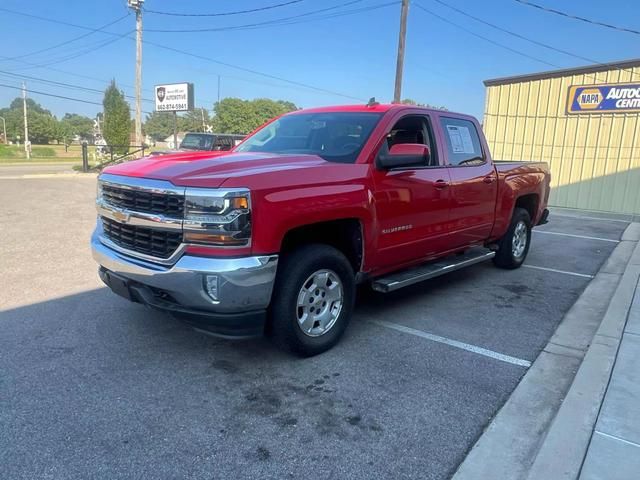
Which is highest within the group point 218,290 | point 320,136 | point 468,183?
point 320,136

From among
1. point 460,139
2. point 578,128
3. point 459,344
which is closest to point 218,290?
point 459,344

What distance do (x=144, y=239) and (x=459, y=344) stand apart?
2.74 meters

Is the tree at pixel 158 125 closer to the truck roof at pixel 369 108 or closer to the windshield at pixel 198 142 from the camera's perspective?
the windshield at pixel 198 142

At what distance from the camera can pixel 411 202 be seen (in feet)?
15.0

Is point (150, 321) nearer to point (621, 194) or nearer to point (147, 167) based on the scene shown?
point (147, 167)

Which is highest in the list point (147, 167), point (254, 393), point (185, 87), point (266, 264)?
point (185, 87)

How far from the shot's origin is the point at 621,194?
605 inches

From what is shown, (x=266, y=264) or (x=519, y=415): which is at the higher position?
(x=266, y=264)

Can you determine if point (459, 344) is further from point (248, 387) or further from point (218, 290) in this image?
point (218, 290)

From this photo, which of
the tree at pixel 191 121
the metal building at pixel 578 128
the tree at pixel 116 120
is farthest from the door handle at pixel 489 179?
the tree at pixel 191 121

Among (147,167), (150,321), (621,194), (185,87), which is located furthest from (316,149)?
(185,87)

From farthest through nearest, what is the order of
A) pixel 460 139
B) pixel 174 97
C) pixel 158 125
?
pixel 158 125 < pixel 174 97 < pixel 460 139

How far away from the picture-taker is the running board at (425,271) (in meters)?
4.48

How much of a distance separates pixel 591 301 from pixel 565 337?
1442 mm
